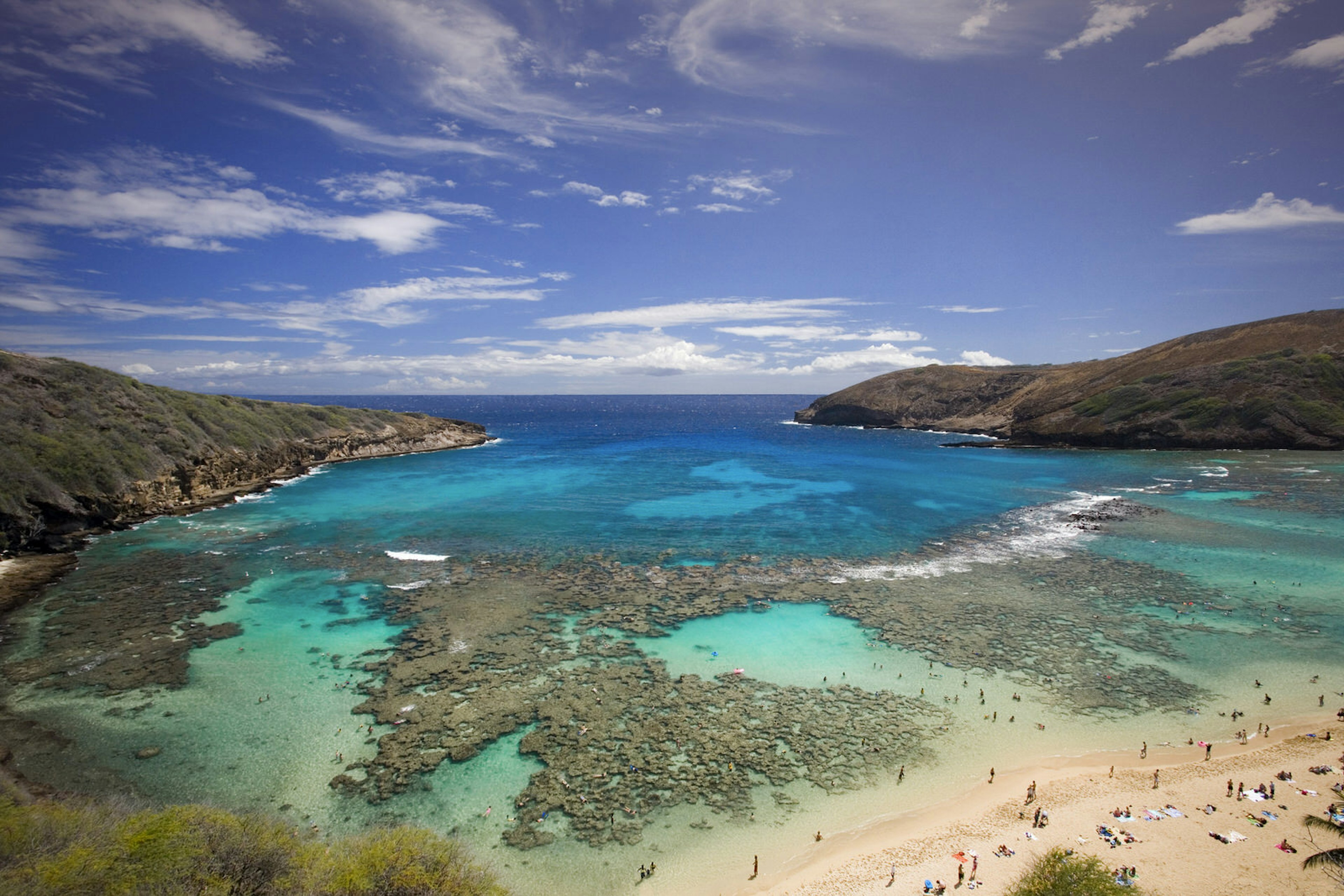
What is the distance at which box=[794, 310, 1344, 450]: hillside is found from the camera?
8862 cm

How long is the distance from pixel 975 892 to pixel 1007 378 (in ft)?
504

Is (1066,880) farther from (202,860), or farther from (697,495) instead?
(697,495)

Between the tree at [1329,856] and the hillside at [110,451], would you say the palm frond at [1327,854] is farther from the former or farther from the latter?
the hillside at [110,451]

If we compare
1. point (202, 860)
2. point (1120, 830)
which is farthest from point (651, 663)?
point (1120, 830)

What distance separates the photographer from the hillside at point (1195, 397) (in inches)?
3489

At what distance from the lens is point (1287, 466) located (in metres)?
→ 74.2

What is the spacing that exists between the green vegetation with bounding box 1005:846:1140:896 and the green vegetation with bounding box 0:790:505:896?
12.7m

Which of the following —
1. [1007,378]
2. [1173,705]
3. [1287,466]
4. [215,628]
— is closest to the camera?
[1173,705]

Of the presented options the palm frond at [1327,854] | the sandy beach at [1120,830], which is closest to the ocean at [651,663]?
the sandy beach at [1120,830]

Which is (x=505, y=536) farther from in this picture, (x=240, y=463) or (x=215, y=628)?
(x=240, y=463)

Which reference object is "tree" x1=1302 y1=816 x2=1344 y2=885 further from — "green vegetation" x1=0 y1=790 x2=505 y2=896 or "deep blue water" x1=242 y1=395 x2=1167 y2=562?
Result: "deep blue water" x1=242 y1=395 x2=1167 y2=562

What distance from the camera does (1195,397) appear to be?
96.7 m

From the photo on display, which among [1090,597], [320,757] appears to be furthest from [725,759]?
[1090,597]

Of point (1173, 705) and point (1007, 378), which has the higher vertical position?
point (1007, 378)
